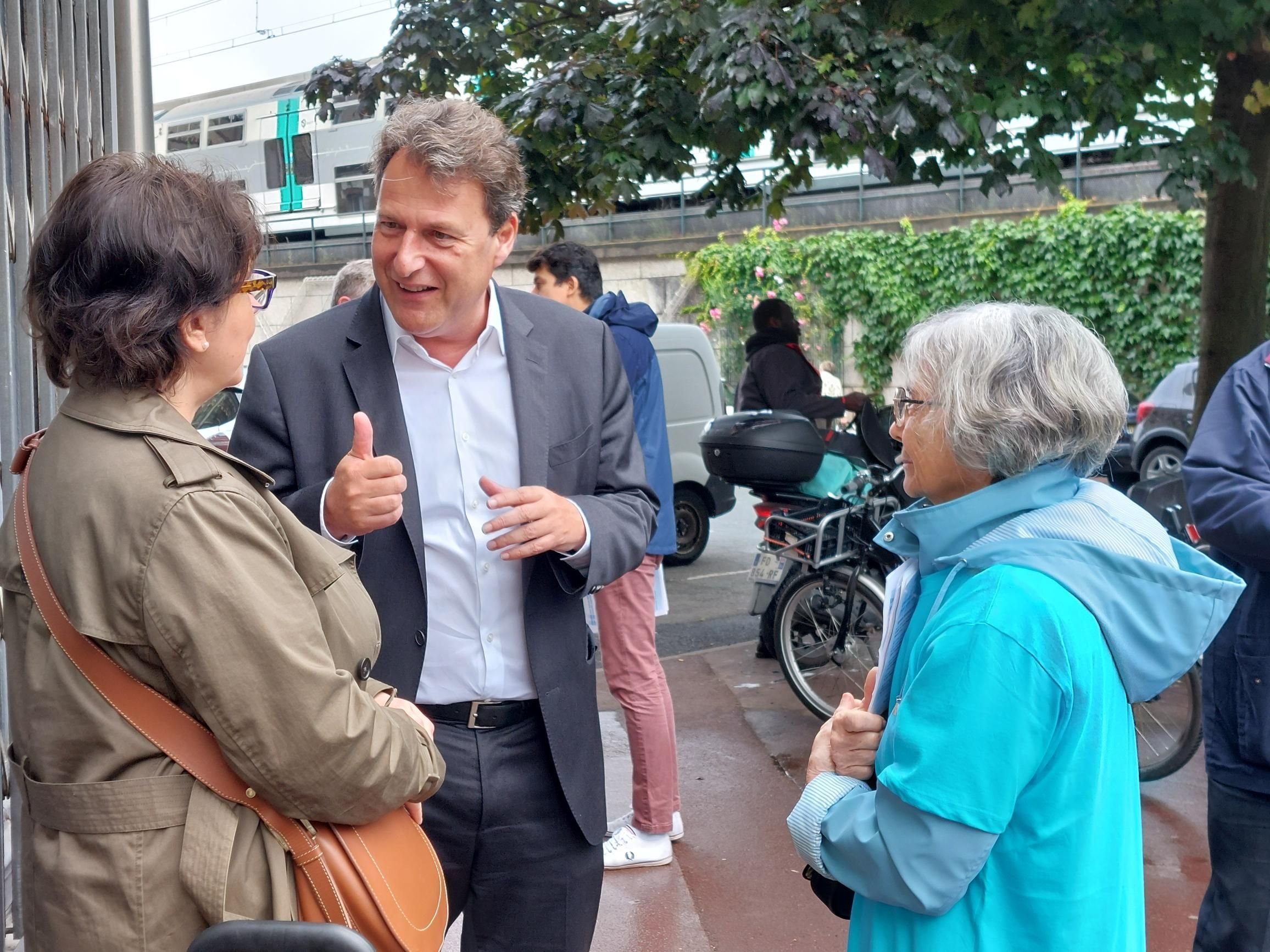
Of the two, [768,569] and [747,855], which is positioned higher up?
[768,569]

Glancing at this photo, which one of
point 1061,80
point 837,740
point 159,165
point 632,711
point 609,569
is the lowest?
point 632,711

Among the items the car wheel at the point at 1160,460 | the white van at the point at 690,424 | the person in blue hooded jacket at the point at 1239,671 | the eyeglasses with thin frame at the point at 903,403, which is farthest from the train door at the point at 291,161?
the eyeglasses with thin frame at the point at 903,403

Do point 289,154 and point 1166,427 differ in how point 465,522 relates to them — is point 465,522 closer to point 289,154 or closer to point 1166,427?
point 1166,427

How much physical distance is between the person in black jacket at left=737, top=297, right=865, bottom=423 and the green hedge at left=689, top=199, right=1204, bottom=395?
8.98 meters

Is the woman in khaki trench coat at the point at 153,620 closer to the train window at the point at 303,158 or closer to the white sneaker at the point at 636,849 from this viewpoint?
the white sneaker at the point at 636,849

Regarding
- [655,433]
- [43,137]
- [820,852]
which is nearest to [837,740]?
[820,852]

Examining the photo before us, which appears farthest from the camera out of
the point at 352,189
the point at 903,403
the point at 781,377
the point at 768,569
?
the point at 352,189

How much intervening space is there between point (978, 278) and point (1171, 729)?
628 inches

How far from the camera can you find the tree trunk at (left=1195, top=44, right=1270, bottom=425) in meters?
6.51

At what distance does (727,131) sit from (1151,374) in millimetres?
13727

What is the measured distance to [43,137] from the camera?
3.08 metres

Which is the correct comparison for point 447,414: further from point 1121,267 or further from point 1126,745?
point 1121,267

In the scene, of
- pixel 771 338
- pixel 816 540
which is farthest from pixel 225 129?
pixel 816 540

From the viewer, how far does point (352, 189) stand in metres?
23.2
